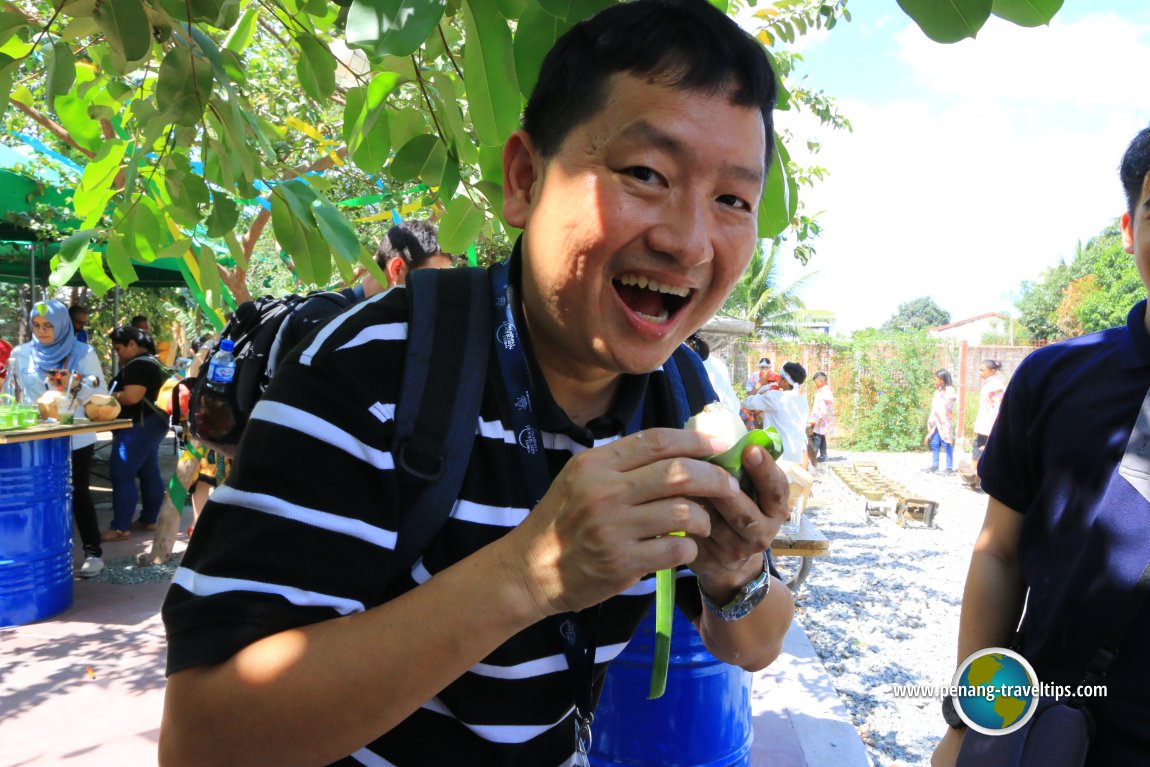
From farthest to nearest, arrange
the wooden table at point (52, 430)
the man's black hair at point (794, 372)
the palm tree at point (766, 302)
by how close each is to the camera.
Result: 1. the palm tree at point (766, 302)
2. the man's black hair at point (794, 372)
3. the wooden table at point (52, 430)

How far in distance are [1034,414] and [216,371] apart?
2.63m

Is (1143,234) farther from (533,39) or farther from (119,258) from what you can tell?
(119,258)

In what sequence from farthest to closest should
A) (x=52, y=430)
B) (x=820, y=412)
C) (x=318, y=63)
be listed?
(x=820, y=412)
(x=52, y=430)
(x=318, y=63)

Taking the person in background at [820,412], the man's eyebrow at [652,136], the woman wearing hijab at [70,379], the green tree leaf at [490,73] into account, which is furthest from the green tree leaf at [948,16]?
the person in background at [820,412]

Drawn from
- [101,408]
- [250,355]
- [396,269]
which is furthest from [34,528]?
[250,355]

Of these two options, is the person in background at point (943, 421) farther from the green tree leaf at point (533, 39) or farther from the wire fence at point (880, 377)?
the green tree leaf at point (533, 39)

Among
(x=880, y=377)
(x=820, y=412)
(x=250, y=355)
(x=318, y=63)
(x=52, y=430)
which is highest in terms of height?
(x=318, y=63)

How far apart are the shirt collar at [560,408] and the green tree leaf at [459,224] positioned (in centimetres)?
90

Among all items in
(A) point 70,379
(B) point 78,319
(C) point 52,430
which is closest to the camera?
(C) point 52,430

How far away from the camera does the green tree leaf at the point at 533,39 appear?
4.36 feet

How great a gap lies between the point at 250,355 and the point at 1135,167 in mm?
2679

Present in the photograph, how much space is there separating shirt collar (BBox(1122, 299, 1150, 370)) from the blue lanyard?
1.49 m

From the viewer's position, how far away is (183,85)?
1748 millimetres

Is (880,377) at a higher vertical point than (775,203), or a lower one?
lower
